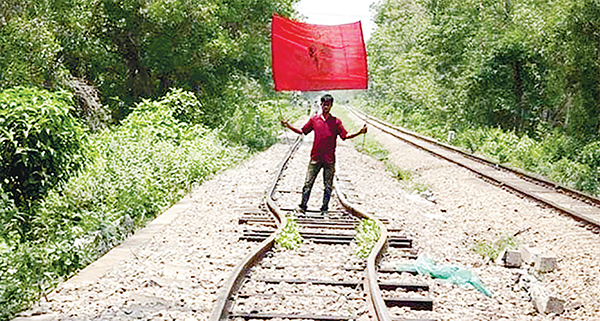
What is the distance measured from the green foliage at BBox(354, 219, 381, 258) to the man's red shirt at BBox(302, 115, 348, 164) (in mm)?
1502

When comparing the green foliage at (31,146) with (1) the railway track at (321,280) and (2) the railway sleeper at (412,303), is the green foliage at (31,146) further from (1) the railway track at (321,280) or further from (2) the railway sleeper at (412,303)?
(2) the railway sleeper at (412,303)

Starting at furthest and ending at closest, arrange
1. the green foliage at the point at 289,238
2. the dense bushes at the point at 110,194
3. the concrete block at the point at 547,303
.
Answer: the green foliage at the point at 289,238 → the dense bushes at the point at 110,194 → the concrete block at the point at 547,303

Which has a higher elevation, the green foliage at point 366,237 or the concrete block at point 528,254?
the green foliage at point 366,237

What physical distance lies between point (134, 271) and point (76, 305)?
1288 mm

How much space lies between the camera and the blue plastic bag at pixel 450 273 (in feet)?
23.1

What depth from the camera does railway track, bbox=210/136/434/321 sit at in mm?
5695

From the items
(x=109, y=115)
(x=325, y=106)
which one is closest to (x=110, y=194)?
(x=325, y=106)

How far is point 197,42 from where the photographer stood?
23.9m

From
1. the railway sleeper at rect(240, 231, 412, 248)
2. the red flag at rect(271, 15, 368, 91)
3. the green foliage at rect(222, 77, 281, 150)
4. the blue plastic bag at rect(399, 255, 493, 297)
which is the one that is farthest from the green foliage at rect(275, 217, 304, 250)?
the green foliage at rect(222, 77, 281, 150)

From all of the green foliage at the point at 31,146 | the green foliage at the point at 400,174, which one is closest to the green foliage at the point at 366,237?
the green foliage at the point at 31,146

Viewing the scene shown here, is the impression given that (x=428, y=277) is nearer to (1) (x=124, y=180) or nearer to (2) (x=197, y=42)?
(1) (x=124, y=180)

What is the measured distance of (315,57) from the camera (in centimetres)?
1221

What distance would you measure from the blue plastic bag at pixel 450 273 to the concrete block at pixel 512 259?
1212mm

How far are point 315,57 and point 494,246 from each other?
488 cm
